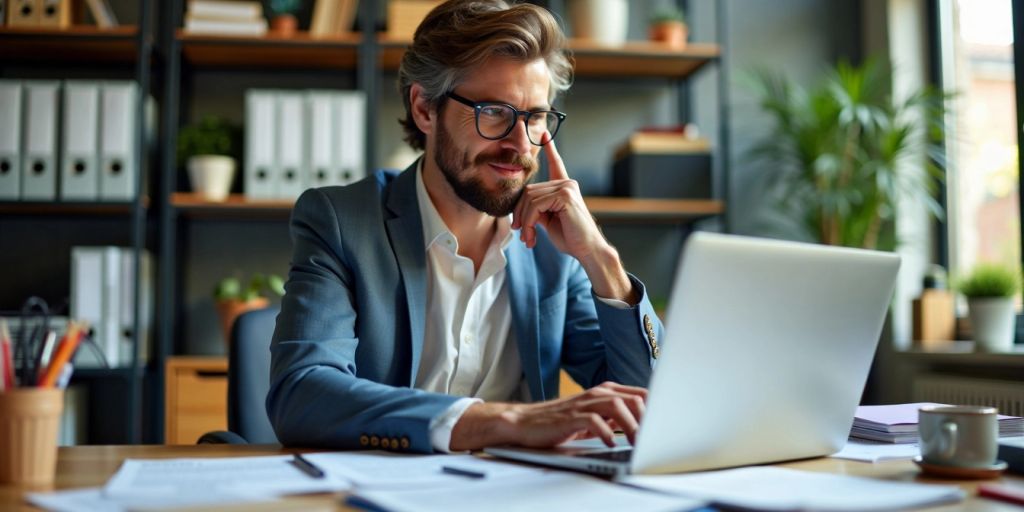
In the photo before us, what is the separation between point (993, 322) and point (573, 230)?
5.41 feet

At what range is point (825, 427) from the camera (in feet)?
3.46

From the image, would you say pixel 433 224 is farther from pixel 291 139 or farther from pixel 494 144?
pixel 291 139

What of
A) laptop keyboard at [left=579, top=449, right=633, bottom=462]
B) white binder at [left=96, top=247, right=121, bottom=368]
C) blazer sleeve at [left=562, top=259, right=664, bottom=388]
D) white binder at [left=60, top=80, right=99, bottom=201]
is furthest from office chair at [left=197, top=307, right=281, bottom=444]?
white binder at [left=60, top=80, right=99, bottom=201]

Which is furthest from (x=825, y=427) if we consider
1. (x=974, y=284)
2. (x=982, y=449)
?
(x=974, y=284)

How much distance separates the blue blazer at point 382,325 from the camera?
3.64ft

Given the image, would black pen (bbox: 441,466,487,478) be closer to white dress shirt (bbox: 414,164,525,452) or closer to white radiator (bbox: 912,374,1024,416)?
white dress shirt (bbox: 414,164,525,452)

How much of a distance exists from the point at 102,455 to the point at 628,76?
8.55 feet

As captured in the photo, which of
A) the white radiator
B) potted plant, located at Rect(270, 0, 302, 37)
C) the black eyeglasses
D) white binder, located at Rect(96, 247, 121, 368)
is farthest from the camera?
potted plant, located at Rect(270, 0, 302, 37)

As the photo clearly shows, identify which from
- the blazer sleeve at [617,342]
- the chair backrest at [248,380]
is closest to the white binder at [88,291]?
the chair backrest at [248,380]

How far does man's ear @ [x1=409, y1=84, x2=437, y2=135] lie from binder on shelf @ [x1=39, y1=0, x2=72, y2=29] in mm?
1663

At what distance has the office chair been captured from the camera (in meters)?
1.58

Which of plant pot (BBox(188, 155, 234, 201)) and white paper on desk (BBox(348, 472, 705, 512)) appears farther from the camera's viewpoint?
plant pot (BBox(188, 155, 234, 201))

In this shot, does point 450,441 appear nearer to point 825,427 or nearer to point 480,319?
point 825,427

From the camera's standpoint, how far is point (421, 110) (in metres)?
1.69
